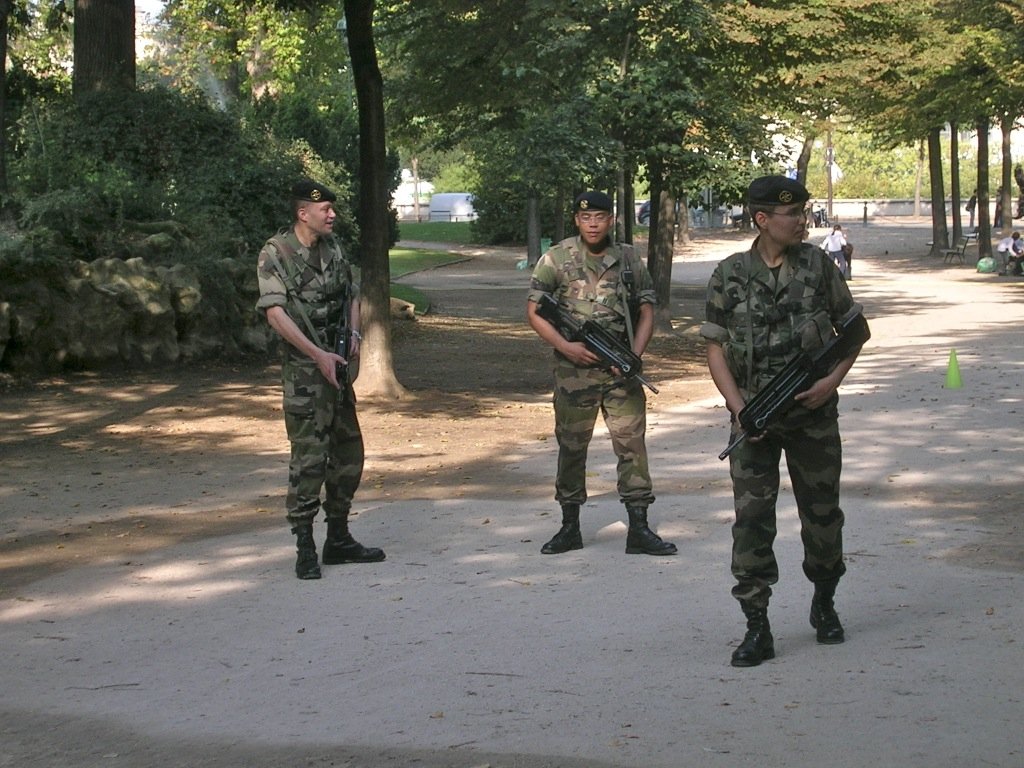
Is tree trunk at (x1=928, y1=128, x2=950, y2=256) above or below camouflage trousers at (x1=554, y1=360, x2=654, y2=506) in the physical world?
above

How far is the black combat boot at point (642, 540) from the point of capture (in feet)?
26.7

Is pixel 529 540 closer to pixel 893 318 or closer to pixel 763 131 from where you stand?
pixel 763 131

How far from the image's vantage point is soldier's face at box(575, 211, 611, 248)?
8047 millimetres

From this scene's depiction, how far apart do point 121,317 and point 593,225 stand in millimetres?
10205

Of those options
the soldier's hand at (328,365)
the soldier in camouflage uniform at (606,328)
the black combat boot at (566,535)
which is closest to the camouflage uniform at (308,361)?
the soldier's hand at (328,365)

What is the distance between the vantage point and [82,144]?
21.4 meters

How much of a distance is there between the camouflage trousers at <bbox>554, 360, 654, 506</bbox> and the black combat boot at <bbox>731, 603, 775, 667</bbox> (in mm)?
2165

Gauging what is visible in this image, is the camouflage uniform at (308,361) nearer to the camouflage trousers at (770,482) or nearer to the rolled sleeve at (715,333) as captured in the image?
the rolled sleeve at (715,333)

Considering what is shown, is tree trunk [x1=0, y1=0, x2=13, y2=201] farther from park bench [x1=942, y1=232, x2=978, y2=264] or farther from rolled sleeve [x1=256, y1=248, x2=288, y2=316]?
park bench [x1=942, y1=232, x2=978, y2=264]

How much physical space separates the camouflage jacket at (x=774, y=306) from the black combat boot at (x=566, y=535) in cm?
236

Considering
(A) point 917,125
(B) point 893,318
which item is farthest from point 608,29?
(A) point 917,125

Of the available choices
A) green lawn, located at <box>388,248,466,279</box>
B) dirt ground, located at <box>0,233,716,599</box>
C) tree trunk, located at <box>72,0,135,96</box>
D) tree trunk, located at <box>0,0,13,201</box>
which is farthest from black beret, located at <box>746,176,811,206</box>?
green lawn, located at <box>388,248,466,279</box>

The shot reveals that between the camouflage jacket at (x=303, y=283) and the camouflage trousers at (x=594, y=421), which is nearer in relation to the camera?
the camouflage jacket at (x=303, y=283)

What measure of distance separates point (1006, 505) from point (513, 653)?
4.28 m
